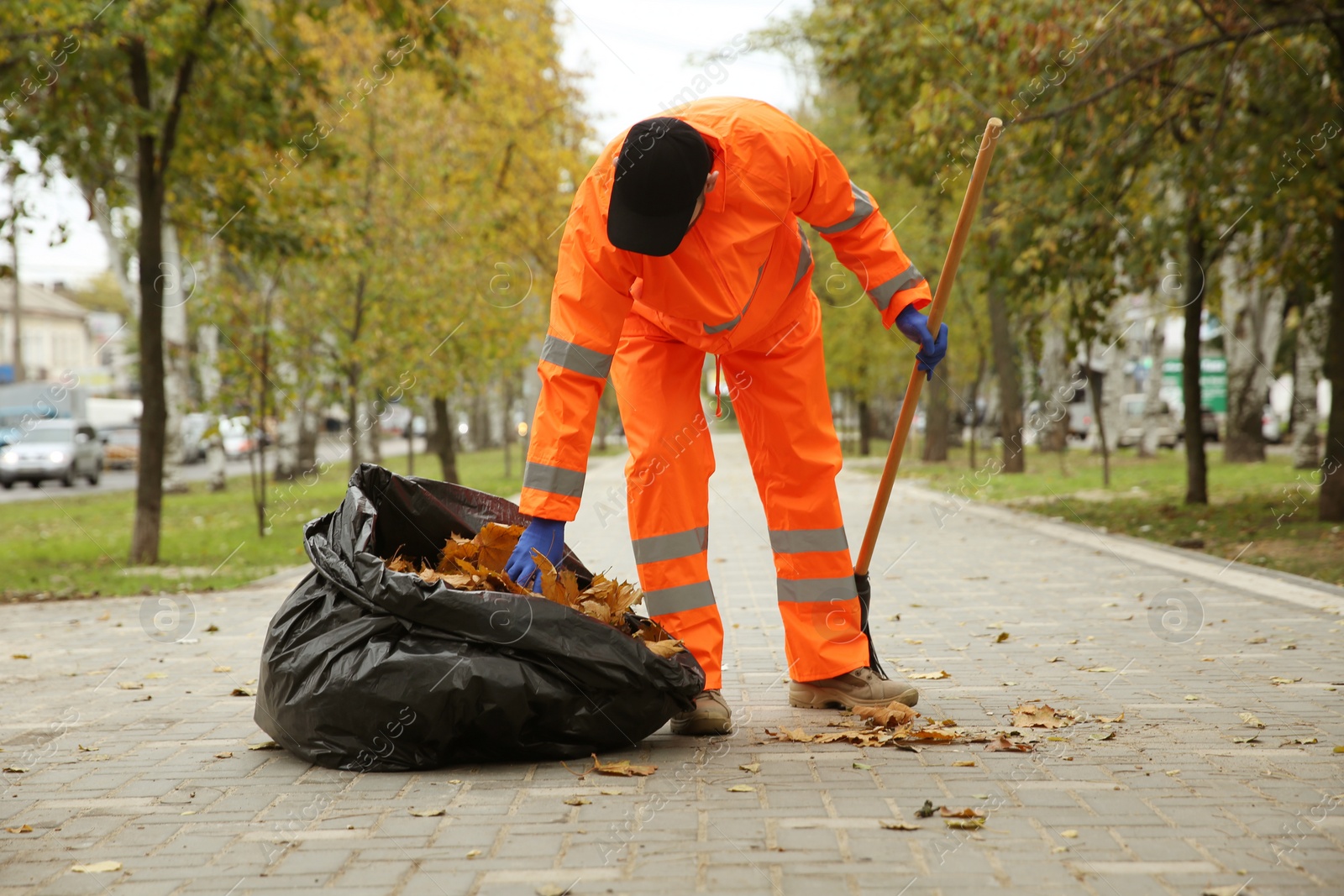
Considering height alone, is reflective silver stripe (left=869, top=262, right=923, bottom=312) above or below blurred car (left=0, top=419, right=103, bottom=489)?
above

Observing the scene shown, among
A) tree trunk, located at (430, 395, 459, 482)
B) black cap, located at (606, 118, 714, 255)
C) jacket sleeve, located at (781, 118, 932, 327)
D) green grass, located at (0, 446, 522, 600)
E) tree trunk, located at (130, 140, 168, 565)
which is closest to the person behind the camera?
black cap, located at (606, 118, 714, 255)

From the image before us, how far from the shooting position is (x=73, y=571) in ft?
31.8

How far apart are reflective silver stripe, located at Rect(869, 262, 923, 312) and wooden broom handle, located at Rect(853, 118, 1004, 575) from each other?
0.09 metres

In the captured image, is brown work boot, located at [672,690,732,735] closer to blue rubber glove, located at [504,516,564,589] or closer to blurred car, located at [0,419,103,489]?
blue rubber glove, located at [504,516,564,589]

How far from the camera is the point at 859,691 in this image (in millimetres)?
4152

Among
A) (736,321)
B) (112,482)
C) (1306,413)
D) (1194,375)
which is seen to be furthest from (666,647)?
(112,482)

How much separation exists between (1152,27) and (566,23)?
1293 cm

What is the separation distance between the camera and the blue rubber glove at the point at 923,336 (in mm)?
4012

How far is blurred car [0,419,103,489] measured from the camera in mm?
27500

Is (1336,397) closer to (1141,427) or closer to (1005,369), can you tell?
(1005,369)

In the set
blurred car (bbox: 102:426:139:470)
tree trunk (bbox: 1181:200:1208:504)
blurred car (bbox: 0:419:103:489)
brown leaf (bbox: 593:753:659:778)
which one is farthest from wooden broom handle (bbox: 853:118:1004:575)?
blurred car (bbox: 102:426:139:470)

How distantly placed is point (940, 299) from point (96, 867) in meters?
2.87

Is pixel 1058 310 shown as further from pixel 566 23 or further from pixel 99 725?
pixel 99 725

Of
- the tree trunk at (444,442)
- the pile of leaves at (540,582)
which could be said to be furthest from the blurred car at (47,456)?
the pile of leaves at (540,582)
